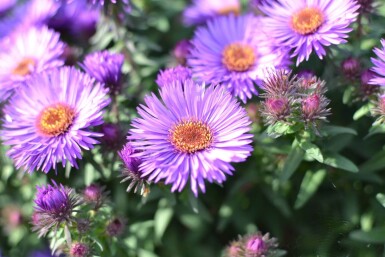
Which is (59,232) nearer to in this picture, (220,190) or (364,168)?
(220,190)

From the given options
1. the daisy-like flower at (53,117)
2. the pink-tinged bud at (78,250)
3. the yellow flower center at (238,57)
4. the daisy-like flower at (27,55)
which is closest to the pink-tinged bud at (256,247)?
the pink-tinged bud at (78,250)

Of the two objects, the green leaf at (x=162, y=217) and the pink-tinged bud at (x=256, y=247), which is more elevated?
the green leaf at (x=162, y=217)

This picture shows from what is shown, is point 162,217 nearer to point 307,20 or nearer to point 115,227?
point 115,227

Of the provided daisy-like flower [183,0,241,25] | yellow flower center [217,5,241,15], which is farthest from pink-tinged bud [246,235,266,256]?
yellow flower center [217,5,241,15]

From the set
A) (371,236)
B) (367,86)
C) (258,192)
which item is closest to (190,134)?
(367,86)

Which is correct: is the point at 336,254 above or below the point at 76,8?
below

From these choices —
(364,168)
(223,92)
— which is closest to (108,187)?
(223,92)

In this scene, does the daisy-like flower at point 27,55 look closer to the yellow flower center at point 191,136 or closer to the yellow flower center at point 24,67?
the yellow flower center at point 24,67

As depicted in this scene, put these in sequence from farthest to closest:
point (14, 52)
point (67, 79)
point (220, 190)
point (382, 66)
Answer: point (220, 190)
point (14, 52)
point (67, 79)
point (382, 66)
